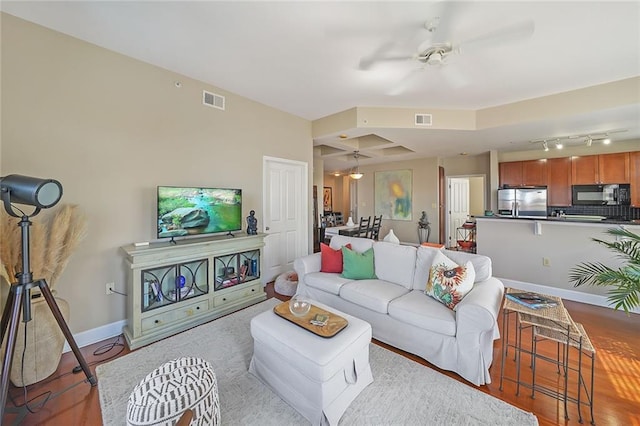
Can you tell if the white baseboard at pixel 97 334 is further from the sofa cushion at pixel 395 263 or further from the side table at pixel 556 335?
the side table at pixel 556 335

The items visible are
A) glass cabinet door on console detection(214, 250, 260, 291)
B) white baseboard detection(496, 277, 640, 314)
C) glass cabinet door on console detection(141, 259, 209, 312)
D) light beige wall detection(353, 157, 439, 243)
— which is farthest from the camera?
light beige wall detection(353, 157, 439, 243)

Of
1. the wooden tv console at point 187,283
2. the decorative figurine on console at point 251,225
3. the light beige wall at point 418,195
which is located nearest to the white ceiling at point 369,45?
the decorative figurine on console at point 251,225

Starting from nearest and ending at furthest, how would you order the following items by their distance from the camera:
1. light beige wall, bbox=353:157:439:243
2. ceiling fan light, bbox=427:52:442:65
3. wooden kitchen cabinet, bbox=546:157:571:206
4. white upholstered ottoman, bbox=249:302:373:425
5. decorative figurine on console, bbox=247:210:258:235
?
white upholstered ottoman, bbox=249:302:373:425
ceiling fan light, bbox=427:52:442:65
decorative figurine on console, bbox=247:210:258:235
wooden kitchen cabinet, bbox=546:157:571:206
light beige wall, bbox=353:157:439:243

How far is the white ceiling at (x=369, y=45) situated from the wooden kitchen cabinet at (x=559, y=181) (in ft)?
5.04

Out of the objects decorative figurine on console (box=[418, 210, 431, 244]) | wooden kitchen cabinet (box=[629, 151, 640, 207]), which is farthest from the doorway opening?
wooden kitchen cabinet (box=[629, 151, 640, 207])

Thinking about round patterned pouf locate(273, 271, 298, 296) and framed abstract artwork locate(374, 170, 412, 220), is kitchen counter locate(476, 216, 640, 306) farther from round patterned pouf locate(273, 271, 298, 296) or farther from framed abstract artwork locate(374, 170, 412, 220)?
round patterned pouf locate(273, 271, 298, 296)

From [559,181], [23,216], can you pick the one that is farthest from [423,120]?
[23,216]

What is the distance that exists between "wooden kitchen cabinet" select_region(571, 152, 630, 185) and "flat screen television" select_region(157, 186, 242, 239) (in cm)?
667

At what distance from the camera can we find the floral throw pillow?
→ 2156mm

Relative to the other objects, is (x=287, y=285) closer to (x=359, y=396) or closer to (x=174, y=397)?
(x=359, y=396)

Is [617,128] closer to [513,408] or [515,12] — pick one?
[515,12]

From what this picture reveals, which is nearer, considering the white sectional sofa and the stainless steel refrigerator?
the white sectional sofa

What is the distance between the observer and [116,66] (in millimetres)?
2629

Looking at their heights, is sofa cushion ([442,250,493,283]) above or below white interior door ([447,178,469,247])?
below
